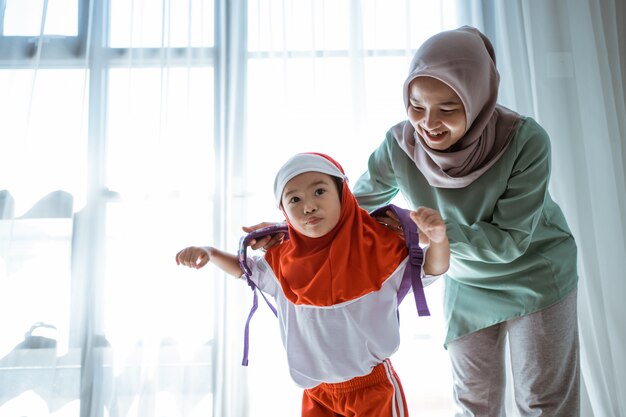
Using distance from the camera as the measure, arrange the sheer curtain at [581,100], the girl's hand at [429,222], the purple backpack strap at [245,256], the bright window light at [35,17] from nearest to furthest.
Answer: the girl's hand at [429,222], the purple backpack strap at [245,256], the sheer curtain at [581,100], the bright window light at [35,17]

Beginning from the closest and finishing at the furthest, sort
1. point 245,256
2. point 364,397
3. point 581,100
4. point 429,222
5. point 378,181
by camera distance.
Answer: point 429,222 < point 364,397 < point 245,256 < point 378,181 < point 581,100

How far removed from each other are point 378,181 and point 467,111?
0.36 meters

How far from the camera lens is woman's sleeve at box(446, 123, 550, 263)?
1265mm

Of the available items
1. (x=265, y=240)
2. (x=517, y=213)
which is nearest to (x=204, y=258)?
(x=265, y=240)

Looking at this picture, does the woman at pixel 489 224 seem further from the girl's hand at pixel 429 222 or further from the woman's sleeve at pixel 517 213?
the girl's hand at pixel 429 222

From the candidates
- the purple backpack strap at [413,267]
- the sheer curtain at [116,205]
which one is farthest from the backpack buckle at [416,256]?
the sheer curtain at [116,205]

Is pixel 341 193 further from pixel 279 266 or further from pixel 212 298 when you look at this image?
pixel 212 298

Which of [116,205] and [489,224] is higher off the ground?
[116,205]

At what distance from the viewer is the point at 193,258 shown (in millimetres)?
1312

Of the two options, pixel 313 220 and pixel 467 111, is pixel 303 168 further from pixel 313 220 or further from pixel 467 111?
pixel 467 111

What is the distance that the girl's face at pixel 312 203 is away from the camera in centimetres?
129

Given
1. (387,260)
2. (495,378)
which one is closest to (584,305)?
A: (495,378)

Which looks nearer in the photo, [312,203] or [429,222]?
[429,222]

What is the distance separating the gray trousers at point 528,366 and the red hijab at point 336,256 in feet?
1.35
